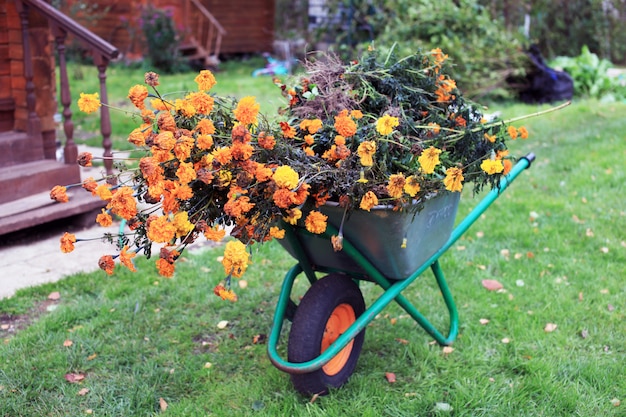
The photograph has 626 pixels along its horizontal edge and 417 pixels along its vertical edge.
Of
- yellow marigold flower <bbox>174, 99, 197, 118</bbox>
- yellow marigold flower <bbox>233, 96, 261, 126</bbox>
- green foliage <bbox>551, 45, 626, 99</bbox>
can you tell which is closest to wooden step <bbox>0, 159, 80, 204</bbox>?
yellow marigold flower <bbox>174, 99, 197, 118</bbox>

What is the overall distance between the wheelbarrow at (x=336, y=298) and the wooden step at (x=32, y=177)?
2.48 m

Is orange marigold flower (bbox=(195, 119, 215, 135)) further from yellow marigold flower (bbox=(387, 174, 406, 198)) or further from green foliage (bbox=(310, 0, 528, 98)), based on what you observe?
green foliage (bbox=(310, 0, 528, 98))

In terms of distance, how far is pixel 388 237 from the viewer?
7.14ft

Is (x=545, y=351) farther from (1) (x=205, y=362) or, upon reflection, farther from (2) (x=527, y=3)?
(2) (x=527, y=3)

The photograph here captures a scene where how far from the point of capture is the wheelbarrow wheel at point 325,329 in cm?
228

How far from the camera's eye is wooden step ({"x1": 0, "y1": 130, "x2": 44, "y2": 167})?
14.5 feet

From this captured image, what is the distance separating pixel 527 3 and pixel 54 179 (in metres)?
9.18

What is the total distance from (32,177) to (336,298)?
2855mm

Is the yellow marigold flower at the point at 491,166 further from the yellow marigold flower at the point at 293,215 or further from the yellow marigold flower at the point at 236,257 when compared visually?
the yellow marigold flower at the point at 236,257

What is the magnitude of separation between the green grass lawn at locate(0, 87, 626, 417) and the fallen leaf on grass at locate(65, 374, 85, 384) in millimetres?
16

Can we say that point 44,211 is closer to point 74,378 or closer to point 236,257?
point 74,378

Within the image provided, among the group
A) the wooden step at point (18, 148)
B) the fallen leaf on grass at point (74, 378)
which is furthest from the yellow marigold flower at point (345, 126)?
the wooden step at point (18, 148)

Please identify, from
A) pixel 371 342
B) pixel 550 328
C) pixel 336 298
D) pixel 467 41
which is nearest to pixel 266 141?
pixel 336 298

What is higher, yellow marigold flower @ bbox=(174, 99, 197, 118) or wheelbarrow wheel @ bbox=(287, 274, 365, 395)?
yellow marigold flower @ bbox=(174, 99, 197, 118)
